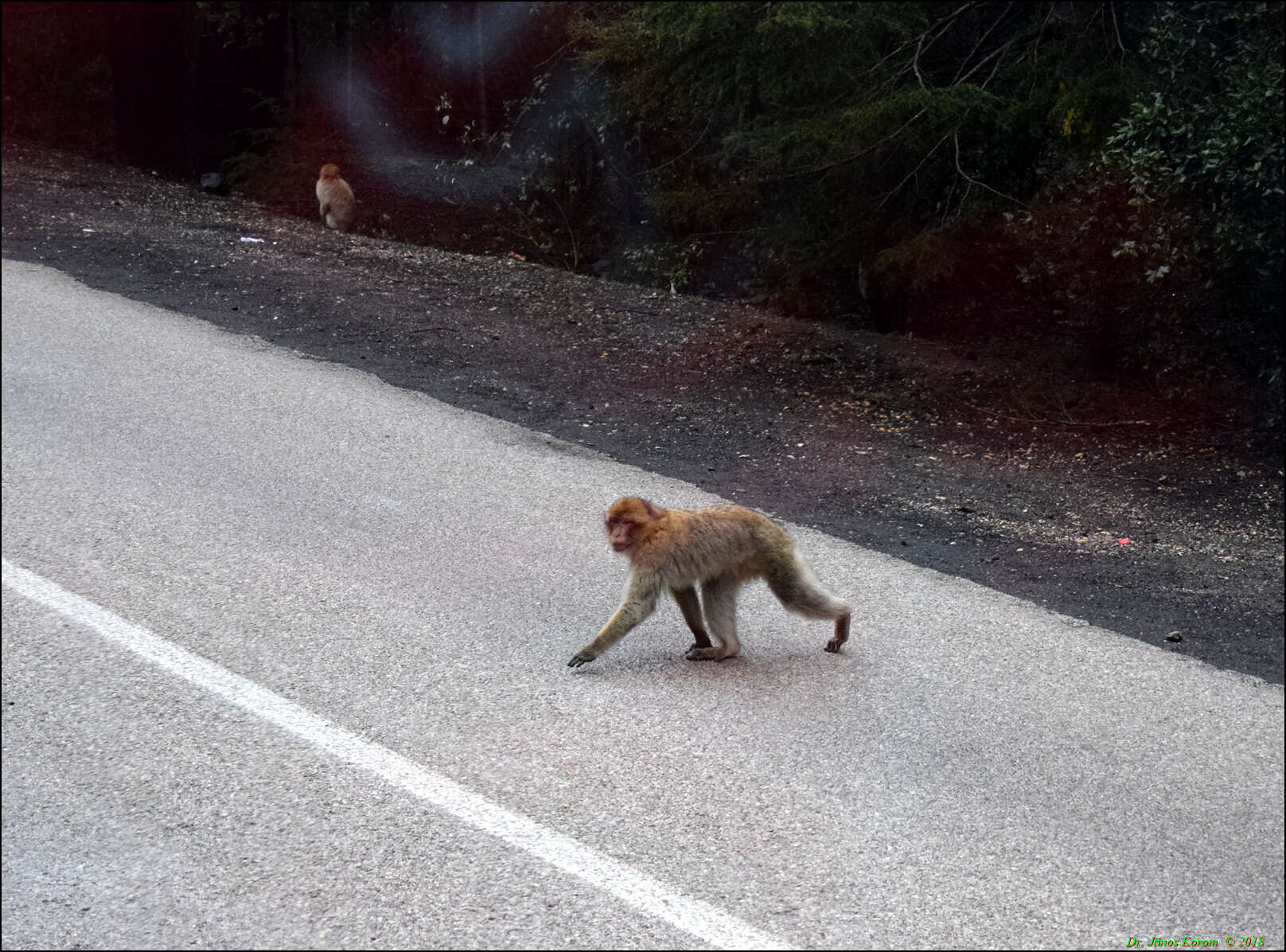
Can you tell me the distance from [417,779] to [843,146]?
292 inches

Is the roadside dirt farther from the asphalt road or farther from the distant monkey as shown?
the distant monkey

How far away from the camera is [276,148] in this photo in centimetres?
1711

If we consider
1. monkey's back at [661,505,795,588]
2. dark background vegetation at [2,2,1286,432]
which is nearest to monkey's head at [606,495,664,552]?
monkey's back at [661,505,795,588]

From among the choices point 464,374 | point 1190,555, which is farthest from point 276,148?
point 1190,555

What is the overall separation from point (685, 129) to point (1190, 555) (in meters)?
7.99

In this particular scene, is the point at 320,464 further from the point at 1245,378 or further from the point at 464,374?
the point at 1245,378

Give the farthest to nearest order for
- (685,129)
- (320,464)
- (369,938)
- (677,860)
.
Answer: (685,129)
(320,464)
(677,860)
(369,938)

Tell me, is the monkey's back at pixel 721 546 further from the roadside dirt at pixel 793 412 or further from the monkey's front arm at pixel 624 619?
the roadside dirt at pixel 793 412

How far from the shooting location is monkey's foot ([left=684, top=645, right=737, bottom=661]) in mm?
5703

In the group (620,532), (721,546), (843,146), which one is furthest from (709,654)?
(843,146)

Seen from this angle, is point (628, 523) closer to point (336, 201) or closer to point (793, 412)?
point (793, 412)

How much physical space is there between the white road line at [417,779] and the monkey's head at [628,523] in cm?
130

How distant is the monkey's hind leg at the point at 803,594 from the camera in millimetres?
5598

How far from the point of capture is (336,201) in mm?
16688
